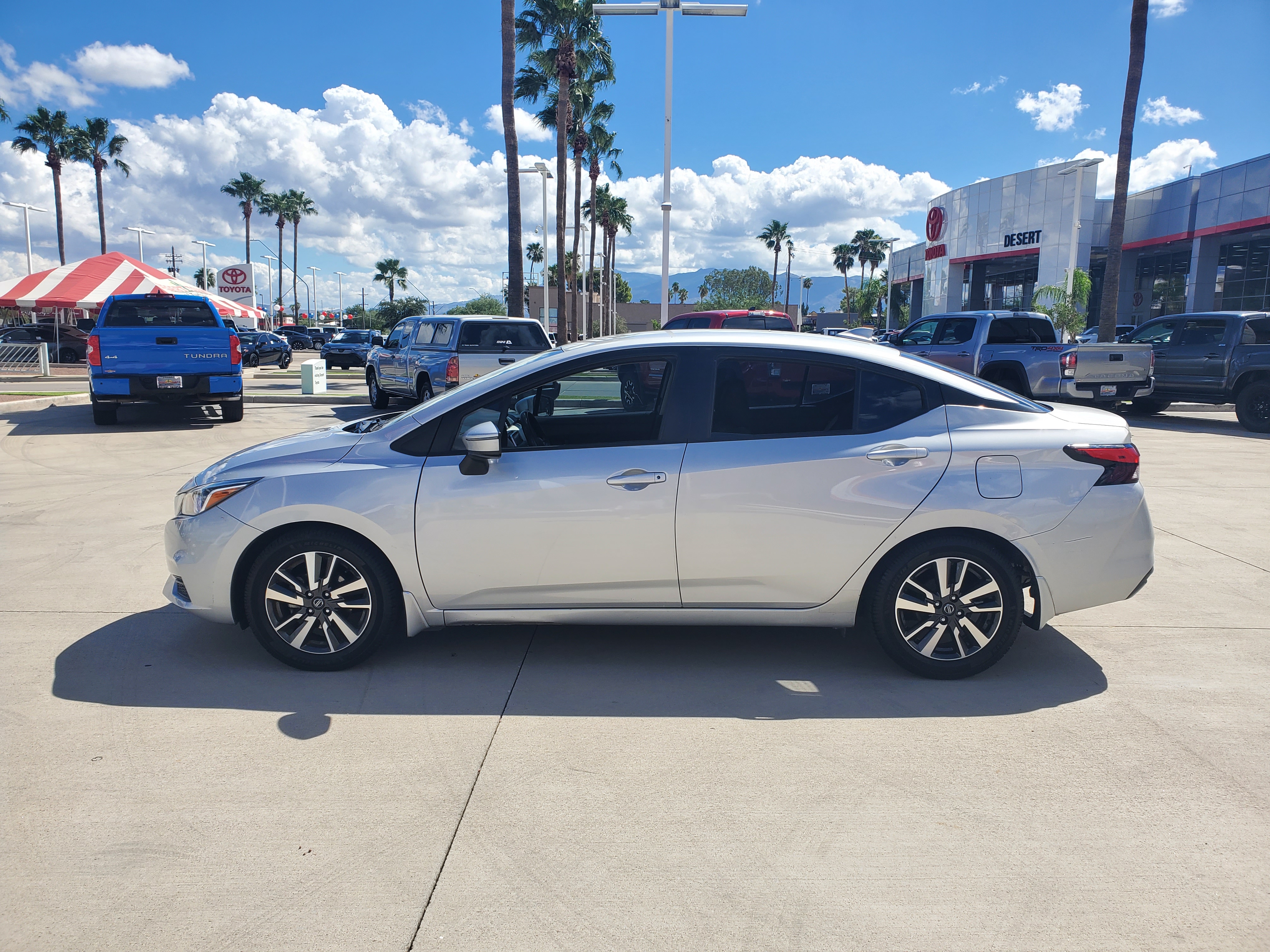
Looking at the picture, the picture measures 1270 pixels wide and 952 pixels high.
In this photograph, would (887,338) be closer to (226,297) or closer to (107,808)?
(107,808)

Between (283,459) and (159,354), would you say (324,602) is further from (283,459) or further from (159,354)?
(159,354)

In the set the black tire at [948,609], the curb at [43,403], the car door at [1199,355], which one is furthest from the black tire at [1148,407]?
the curb at [43,403]

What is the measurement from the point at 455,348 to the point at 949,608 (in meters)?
11.9

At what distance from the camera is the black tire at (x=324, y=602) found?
432 centimetres

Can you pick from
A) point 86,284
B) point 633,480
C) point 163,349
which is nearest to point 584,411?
point 633,480

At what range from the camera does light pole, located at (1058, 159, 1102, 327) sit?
109 ft

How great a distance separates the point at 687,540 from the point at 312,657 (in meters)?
1.93

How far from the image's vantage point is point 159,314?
1385cm

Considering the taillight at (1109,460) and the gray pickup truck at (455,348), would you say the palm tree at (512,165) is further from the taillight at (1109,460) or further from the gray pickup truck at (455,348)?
the taillight at (1109,460)

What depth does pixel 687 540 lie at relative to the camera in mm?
4250

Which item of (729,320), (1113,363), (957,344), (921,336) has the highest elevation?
(729,320)

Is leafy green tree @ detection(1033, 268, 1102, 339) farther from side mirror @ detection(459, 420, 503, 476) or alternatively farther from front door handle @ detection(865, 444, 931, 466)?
side mirror @ detection(459, 420, 503, 476)

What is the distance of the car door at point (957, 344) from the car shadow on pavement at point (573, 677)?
40.4ft

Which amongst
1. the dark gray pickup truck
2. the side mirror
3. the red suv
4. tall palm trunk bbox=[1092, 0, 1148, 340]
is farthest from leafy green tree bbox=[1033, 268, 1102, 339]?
the side mirror
